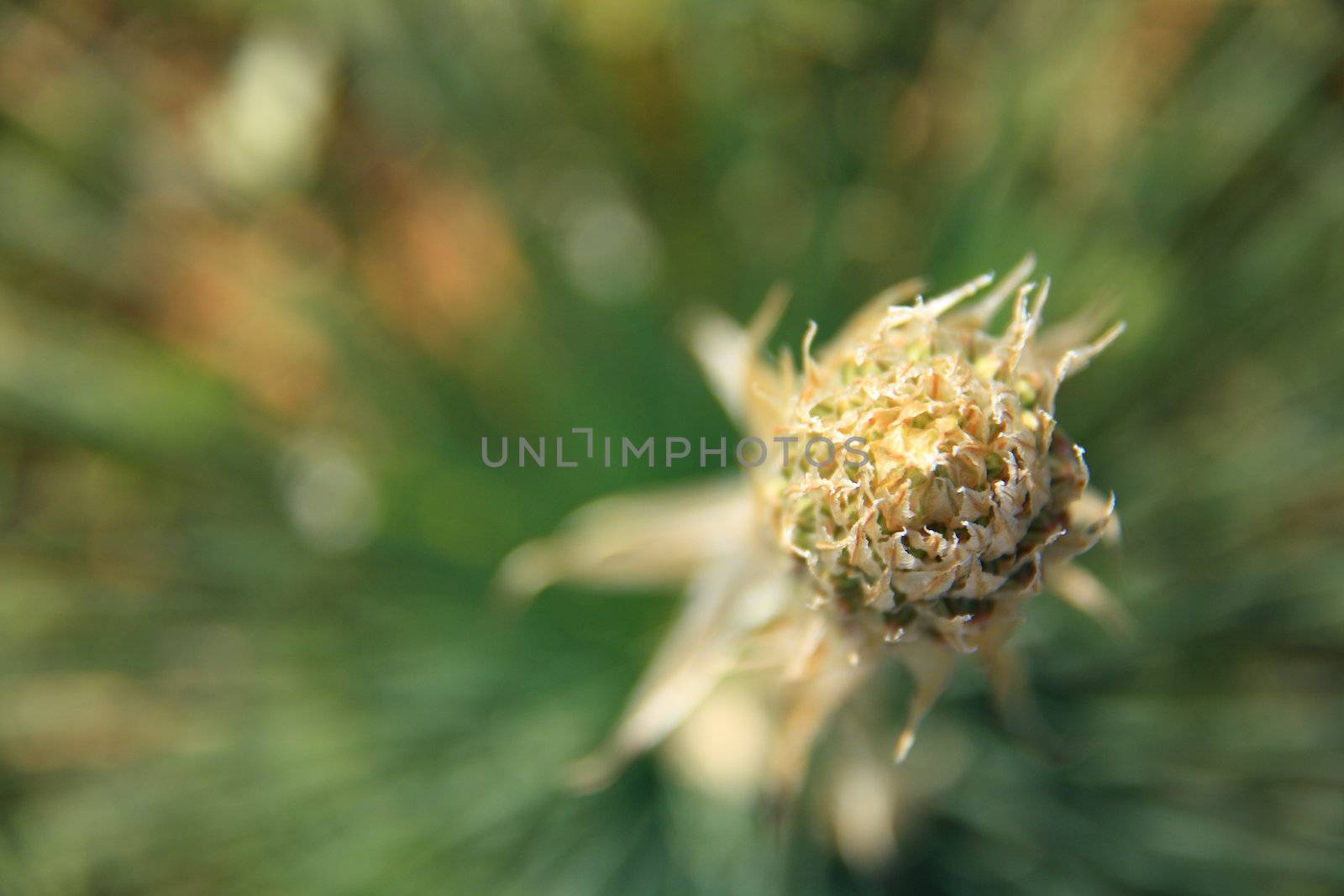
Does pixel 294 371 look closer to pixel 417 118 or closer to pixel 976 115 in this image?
pixel 417 118

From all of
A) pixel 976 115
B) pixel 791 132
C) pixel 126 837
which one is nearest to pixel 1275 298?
pixel 976 115

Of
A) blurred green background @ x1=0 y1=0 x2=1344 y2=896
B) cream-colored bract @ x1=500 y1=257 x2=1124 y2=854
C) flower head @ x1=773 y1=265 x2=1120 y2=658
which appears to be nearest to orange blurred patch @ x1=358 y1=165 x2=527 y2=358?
blurred green background @ x1=0 y1=0 x2=1344 y2=896

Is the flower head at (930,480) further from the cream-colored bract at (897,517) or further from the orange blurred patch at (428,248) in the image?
the orange blurred patch at (428,248)

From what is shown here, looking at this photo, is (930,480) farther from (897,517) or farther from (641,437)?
(641,437)

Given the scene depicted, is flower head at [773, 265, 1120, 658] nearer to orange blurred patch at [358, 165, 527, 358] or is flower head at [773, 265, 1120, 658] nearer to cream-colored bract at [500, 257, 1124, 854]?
cream-colored bract at [500, 257, 1124, 854]

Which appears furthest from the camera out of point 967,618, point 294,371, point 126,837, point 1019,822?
point 294,371

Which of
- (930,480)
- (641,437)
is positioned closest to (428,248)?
(641,437)
